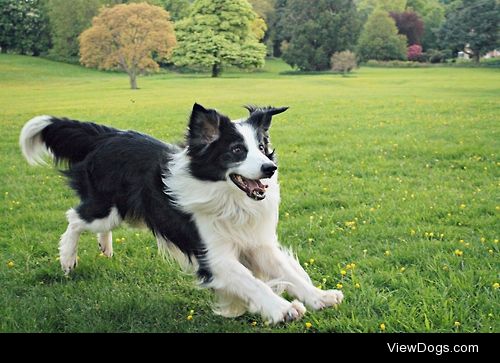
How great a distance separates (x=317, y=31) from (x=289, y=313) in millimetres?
11343

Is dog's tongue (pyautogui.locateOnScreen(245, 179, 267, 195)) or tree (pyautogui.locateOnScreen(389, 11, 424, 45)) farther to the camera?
tree (pyautogui.locateOnScreen(389, 11, 424, 45))

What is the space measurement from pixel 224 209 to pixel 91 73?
25.8 ft

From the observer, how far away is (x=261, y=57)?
11.9m

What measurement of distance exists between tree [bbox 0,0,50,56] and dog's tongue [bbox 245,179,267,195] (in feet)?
22.4

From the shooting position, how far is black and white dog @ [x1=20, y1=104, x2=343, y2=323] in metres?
3.47

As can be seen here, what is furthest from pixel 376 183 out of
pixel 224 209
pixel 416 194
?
pixel 224 209

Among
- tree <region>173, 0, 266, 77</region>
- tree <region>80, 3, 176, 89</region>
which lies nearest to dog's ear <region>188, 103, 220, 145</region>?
tree <region>80, 3, 176, 89</region>

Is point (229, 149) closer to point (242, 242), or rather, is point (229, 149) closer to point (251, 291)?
point (242, 242)

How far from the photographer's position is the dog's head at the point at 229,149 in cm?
344

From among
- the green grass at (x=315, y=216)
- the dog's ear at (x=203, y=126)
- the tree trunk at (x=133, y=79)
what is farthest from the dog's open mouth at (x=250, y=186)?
the tree trunk at (x=133, y=79)

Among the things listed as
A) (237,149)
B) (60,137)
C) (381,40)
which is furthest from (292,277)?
(381,40)

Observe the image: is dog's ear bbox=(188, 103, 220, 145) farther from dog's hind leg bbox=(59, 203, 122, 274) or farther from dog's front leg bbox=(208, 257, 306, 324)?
dog's hind leg bbox=(59, 203, 122, 274)
